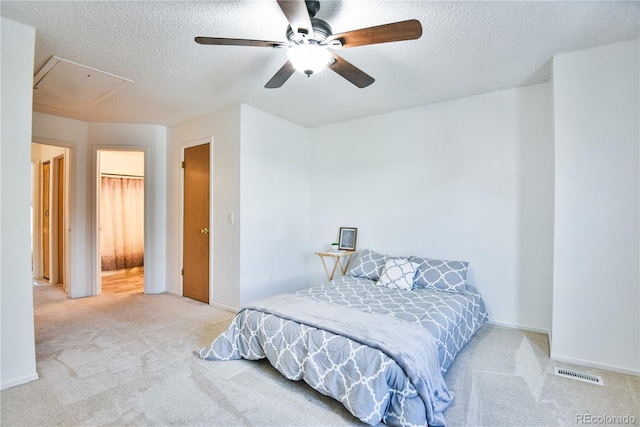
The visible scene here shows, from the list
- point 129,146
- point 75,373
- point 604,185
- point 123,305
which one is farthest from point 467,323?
point 129,146

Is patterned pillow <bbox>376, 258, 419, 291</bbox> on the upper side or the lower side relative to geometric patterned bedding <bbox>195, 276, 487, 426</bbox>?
upper

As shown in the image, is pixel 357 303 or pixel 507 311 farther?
pixel 507 311

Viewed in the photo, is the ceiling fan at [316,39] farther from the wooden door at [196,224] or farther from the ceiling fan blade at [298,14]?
the wooden door at [196,224]

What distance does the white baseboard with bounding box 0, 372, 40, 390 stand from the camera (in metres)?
2.07

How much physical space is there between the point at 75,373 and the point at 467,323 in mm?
3048

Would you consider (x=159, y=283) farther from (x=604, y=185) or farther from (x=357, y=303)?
(x=604, y=185)

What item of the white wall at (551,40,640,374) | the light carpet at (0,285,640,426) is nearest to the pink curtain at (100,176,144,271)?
the light carpet at (0,285,640,426)

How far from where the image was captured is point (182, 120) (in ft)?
14.1

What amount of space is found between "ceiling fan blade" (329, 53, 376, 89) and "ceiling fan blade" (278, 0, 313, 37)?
0.36 meters

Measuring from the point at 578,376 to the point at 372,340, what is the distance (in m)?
1.64

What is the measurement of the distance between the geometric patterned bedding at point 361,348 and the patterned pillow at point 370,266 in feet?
1.31

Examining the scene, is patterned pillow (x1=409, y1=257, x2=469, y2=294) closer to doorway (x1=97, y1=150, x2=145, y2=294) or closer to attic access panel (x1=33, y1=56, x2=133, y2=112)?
attic access panel (x1=33, y1=56, x2=133, y2=112)

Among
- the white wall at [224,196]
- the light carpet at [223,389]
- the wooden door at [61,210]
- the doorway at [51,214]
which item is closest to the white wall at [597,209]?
the light carpet at [223,389]

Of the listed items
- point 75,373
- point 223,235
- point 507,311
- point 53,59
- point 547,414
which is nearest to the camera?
point 547,414
